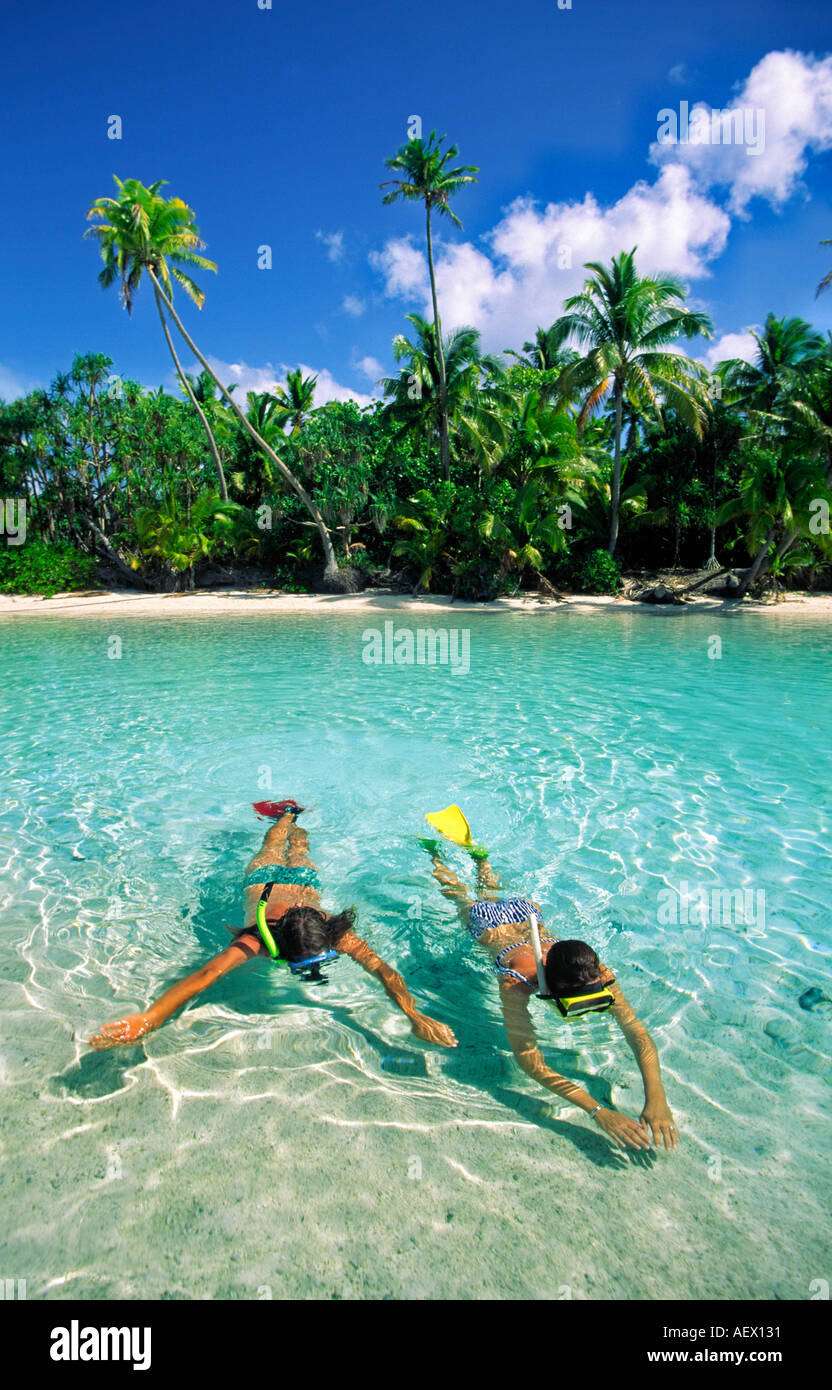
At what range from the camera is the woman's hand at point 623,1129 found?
2691 millimetres

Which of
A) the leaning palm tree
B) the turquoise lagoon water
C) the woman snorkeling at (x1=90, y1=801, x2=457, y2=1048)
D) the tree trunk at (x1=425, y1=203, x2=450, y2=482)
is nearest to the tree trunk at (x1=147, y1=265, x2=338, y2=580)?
the leaning palm tree

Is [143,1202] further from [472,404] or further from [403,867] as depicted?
[472,404]

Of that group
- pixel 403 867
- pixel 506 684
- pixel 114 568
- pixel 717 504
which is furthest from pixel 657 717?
pixel 114 568

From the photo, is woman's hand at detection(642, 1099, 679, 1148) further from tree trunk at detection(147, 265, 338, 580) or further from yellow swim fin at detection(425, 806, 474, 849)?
tree trunk at detection(147, 265, 338, 580)

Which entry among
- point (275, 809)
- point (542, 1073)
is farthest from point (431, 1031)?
point (275, 809)

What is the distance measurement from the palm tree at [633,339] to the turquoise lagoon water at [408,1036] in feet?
67.8

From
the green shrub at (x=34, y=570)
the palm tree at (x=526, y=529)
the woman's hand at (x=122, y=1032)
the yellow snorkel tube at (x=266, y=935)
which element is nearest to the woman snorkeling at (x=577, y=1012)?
the yellow snorkel tube at (x=266, y=935)

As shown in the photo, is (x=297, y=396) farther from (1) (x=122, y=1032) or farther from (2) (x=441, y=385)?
(1) (x=122, y=1032)

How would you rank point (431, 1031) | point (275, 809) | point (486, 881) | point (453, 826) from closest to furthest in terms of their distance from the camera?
point (431, 1031) → point (486, 881) → point (453, 826) → point (275, 809)

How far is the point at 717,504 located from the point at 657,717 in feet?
79.3

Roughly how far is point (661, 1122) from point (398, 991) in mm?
1308

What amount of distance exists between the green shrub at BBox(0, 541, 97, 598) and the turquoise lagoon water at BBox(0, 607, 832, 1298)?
25.5 meters

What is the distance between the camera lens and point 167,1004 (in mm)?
3271
